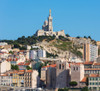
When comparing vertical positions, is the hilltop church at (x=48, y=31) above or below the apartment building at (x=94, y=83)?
above

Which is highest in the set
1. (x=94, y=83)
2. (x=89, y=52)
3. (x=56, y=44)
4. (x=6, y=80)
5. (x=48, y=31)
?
(x=48, y=31)

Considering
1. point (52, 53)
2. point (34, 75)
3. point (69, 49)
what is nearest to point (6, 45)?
point (52, 53)

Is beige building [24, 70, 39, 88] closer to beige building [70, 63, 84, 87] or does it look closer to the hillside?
beige building [70, 63, 84, 87]

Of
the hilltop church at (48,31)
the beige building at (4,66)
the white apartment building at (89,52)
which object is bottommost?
the beige building at (4,66)

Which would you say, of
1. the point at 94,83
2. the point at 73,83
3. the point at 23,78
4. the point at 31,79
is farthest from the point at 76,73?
the point at 23,78

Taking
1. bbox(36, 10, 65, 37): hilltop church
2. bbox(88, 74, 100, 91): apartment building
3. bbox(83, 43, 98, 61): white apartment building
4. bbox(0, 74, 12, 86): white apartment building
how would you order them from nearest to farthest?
bbox(88, 74, 100, 91): apartment building < bbox(0, 74, 12, 86): white apartment building < bbox(83, 43, 98, 61): white apartment building < bbox(36, 10, 65, 37): hilltop church

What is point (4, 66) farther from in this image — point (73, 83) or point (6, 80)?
point (73, 83)

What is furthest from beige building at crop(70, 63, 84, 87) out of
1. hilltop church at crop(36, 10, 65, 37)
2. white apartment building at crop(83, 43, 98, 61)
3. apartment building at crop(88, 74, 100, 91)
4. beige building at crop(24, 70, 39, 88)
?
A: hilltop church at crop(36, 10, 65, 37)

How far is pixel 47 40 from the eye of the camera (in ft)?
531

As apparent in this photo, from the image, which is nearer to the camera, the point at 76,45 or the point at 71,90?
the point at 71,90

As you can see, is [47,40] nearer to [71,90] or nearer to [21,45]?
[21,45]

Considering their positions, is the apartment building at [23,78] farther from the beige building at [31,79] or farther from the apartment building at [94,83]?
the apartment building at [94,83]

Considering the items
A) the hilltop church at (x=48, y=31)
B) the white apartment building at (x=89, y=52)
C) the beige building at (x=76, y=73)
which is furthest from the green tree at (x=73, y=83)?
the hilltop church at (x=48, y=31)

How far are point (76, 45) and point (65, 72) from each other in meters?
82.1
